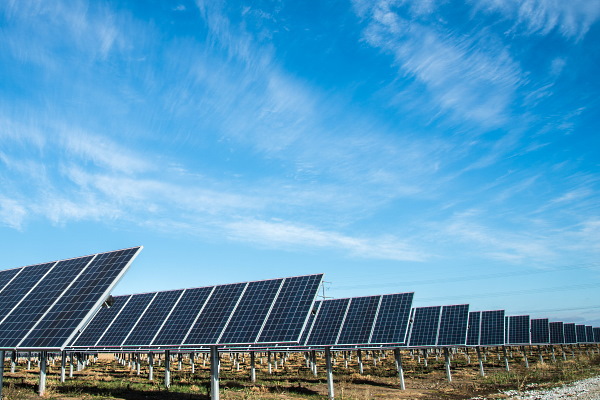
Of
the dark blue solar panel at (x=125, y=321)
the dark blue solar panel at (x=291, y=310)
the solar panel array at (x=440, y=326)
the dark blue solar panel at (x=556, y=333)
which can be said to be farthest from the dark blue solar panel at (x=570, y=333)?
the dark blue solar panel at (x=125, y=321)

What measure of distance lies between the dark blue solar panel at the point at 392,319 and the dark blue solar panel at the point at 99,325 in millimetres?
20320

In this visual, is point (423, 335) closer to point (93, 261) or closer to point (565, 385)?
point (565, 385)

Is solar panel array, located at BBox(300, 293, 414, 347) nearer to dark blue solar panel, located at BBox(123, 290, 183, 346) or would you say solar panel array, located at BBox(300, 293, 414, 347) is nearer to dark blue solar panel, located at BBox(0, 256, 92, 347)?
dark blue solar panel, located at BBox(123, 290, 183, 346)

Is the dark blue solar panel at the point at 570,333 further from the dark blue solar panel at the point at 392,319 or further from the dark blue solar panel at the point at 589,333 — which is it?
the dark blue solar panel at the point at 392,319

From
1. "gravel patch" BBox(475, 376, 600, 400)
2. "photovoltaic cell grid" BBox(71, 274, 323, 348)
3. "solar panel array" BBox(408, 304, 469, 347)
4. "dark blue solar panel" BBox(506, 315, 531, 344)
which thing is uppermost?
"photovoltaic cell grid" BBox(71, 274, 323, 348)

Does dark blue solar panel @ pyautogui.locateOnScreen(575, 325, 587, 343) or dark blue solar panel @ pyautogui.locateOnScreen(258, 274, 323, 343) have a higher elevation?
dark blue solar panel @ pyautogui.locateOnScreen(258, 274, 323, 343)

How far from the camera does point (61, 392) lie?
78.4 feet

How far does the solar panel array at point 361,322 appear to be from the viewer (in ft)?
91.8

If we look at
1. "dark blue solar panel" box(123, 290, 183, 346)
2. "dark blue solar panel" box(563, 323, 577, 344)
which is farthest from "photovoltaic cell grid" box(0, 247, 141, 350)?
"dark blue solar panel" box(563, 323, 577, 344)

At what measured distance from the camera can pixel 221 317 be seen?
72.1 feet

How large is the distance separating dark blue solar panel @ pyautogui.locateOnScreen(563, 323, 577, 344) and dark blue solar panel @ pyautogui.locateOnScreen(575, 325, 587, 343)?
0.98 meters

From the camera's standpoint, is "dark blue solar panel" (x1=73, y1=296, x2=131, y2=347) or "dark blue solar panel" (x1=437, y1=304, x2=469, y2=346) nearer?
"dark blue solar panel" (x1=73, y1=296, x2=131, y2=347)

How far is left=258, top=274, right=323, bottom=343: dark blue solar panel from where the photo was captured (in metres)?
19.5

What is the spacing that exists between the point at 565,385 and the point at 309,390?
19.8 metres
